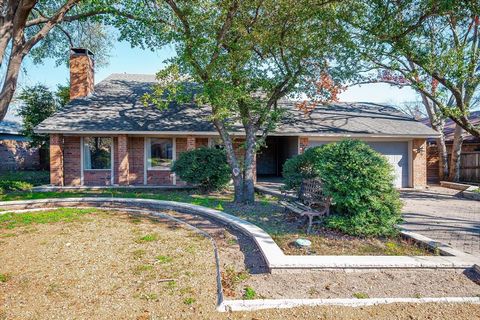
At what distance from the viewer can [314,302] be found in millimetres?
3389

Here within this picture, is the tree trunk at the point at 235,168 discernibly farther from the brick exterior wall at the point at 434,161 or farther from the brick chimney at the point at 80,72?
the brick exterior wall at the point at 434,161

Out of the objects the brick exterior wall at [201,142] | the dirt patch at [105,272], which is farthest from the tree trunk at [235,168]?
the brick exterior wall at [201,142]

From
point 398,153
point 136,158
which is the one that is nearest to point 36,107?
point 136,158

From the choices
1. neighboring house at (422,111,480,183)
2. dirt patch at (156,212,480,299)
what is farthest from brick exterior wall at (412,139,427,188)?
dirt patch at (156,212,480,299)

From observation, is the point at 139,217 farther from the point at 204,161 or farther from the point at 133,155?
the point at 133,155

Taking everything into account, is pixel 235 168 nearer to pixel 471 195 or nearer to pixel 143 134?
pixel 143 134

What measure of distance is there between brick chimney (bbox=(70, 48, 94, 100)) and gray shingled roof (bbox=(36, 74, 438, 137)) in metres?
0.52

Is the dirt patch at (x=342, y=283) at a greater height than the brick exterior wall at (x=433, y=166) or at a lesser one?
lesser

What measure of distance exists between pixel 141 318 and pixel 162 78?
627cm

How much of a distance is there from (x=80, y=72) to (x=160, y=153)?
19.9 ft

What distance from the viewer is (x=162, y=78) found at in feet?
26.0

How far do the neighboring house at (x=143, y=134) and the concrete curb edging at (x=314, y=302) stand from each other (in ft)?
32.7

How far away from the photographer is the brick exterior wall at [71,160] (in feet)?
43.6

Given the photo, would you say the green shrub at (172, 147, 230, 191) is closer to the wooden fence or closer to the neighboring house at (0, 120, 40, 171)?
the wooden fence
